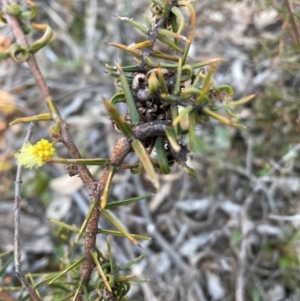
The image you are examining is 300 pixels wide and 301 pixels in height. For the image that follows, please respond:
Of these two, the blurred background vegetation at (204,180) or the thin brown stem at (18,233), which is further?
the blurred background vegetation at (204,180)

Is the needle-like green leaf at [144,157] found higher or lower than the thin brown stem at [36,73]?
lower

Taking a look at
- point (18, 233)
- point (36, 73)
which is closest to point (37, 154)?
point (36, 73)

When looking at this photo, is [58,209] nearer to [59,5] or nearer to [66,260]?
[66,260]

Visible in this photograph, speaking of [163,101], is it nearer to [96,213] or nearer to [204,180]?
[96,213]

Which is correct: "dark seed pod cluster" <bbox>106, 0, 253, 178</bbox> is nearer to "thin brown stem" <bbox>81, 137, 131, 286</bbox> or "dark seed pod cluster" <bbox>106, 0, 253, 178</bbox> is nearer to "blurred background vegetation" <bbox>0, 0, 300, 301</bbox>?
"thin brown stem" <bbox>81, 137, 131, 286</bbox>

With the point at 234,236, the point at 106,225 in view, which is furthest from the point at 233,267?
the point at 106,225

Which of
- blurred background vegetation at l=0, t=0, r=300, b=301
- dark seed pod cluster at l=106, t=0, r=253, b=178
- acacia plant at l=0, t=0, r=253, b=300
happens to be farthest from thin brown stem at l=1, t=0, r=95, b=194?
blurred background vegetation at l=0, t=0, r=300, b=301

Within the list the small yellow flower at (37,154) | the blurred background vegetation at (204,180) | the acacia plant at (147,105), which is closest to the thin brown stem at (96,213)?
the acacia plant at (147,105)

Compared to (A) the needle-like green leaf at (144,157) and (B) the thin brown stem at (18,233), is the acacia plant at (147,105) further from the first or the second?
(B) the thin brown stem at (18,233)

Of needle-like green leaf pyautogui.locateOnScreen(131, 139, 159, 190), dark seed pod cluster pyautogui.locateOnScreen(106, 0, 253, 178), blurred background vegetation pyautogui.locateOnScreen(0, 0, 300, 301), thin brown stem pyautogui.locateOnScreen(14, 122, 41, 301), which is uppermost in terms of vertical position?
dark seed pod cluster pyautogui.locateOnScreen(106, 0, 253, 178)
